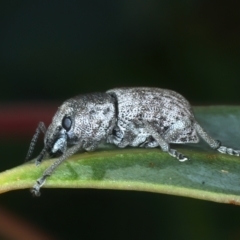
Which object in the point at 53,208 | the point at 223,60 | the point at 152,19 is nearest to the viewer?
the point at 53,208

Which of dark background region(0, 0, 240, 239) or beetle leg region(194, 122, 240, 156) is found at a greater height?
dark background region(0, 0, 240, 239)

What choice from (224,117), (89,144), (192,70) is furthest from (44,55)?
(224,117)

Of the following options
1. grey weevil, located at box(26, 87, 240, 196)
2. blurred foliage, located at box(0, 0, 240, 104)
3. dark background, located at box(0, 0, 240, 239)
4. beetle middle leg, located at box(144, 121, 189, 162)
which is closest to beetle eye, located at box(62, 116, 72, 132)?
grey weevil, located at box(26, 87, 240, 196)

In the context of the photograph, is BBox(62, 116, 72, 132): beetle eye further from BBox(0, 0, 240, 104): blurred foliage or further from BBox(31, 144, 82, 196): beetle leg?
BBox(0, 0, 240, 104): blurred foliage

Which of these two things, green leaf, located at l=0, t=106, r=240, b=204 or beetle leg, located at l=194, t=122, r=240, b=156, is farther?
beetle leg, located at l=194, t=122, r=240, b=156

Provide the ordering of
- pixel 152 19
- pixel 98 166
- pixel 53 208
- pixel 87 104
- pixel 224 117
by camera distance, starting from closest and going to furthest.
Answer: pixel 98 166 < pixel 224 117 < pixel 87 104 < pixel 53 208 < pixel 152 19

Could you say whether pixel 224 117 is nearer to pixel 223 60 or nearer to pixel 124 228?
pixel 124 228
